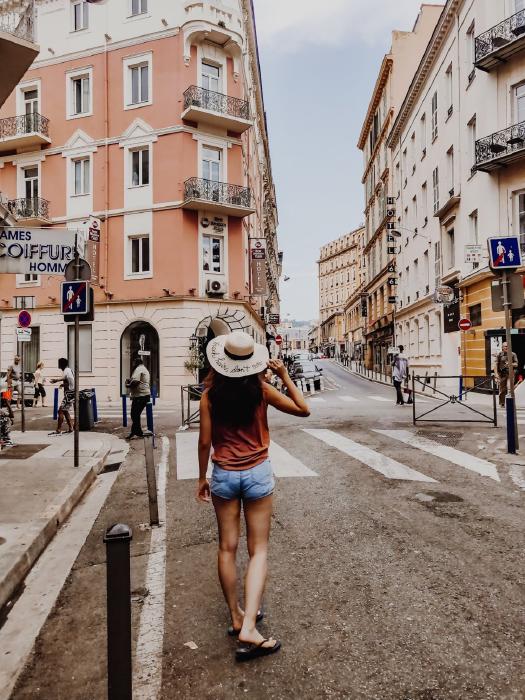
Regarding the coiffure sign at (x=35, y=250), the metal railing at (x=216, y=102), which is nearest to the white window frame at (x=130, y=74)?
the metal railing at (x=216, y=102)

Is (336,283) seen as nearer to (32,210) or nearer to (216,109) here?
(216,109)

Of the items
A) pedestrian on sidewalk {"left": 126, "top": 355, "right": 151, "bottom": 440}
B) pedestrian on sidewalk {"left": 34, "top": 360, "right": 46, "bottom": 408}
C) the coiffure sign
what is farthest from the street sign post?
pedestrian on sidewalk {"left": 34, "top": 360, "right": 46, "bottom": 408}

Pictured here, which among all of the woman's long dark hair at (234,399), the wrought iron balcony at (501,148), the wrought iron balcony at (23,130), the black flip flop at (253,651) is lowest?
the black flip flop at (253,651)

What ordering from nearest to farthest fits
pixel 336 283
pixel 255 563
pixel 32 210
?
pixel 255 563 → pixel 32 210 → pixel 336 283

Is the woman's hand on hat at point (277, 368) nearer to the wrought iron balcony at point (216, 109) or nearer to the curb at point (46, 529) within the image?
the curb at point (46, 529)

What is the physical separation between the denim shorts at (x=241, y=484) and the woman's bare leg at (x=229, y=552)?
57 mm

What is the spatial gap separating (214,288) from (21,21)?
54.2 ft

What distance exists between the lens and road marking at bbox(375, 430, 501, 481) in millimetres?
7672

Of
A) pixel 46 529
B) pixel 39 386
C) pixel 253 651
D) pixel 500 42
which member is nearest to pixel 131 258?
pixel 39 386

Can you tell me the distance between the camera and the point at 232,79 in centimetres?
2539

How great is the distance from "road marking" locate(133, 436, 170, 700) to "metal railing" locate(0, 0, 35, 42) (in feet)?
25.1

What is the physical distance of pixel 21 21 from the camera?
26.4ft

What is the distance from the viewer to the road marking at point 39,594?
9.78 feet

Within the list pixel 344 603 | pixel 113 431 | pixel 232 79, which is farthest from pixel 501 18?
pixel 344 603
